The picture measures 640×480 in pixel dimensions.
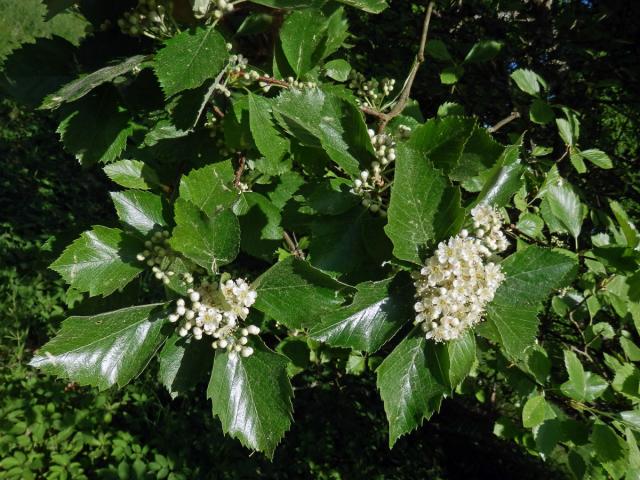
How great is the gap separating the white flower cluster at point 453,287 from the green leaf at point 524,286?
0.20 feet

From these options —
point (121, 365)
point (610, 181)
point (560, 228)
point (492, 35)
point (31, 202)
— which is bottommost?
point (31, 202)

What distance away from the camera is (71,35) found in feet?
30.5

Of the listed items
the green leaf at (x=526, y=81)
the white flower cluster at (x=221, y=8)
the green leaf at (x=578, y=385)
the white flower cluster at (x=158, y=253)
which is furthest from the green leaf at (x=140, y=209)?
the green leaf at (x=526, y=81)

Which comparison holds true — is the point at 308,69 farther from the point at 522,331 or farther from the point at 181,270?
the point at 522,331

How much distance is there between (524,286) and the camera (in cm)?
126

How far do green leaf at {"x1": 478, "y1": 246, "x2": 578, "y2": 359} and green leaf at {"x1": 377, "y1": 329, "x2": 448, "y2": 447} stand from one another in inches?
6.6

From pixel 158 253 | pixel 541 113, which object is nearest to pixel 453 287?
pixel 158 253

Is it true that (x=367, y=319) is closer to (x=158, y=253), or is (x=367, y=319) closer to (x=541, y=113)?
(x=158, y=253)

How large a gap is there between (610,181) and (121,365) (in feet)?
10.0

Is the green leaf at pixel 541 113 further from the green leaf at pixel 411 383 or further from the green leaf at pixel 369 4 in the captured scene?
the green leaf at pixel 411 383

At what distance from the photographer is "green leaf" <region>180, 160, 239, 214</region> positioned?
48.0 inches

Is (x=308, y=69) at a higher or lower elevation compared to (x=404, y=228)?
higher

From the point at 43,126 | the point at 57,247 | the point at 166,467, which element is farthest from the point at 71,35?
the point at 57,247

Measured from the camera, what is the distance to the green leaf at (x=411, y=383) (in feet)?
3.77
